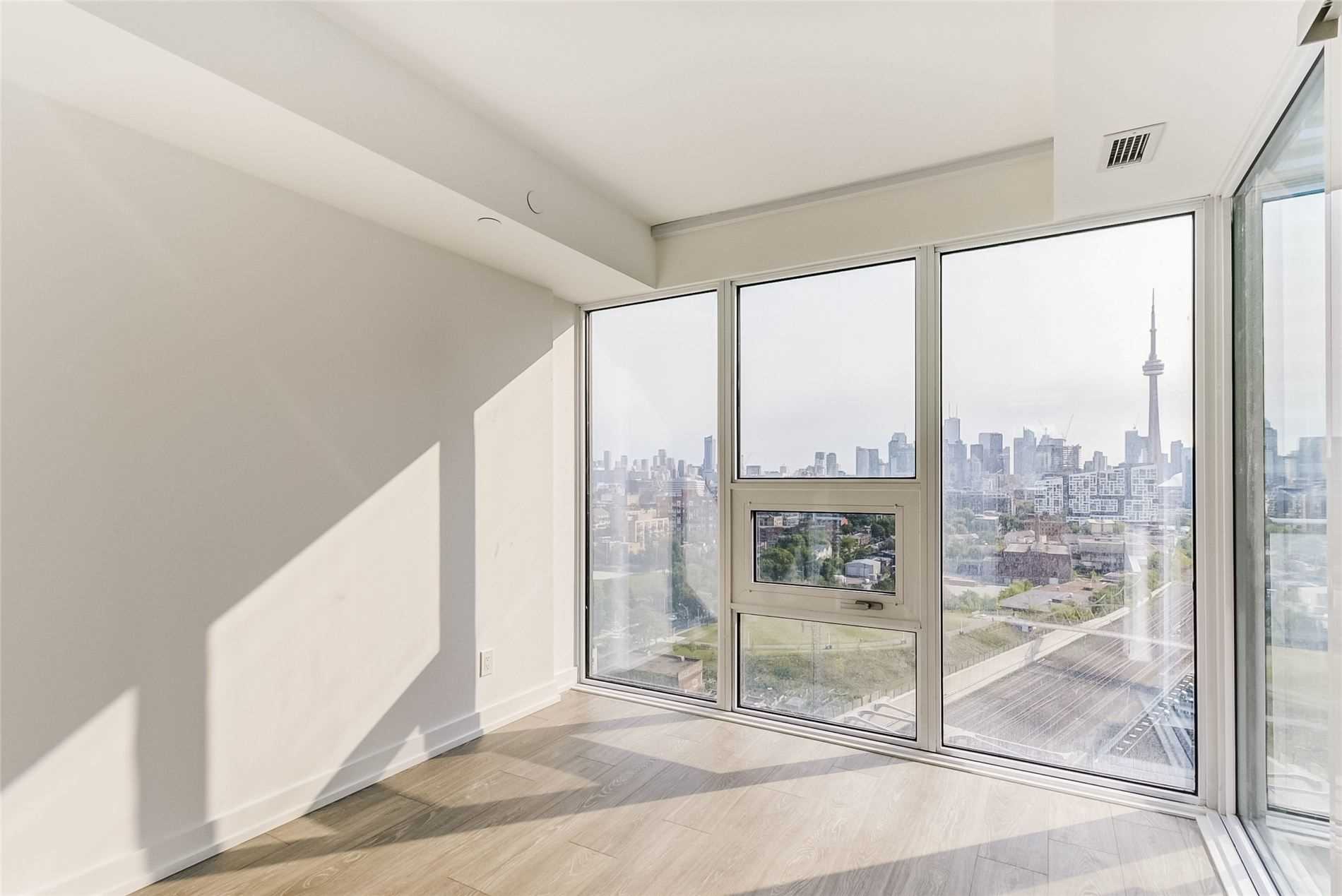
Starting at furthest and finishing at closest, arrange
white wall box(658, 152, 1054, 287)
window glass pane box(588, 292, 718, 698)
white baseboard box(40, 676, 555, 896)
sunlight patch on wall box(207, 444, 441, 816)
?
window glass pane box(588, 292, 718, 698), white wall box(658, 152, 1054, 287), sunlight patch on wall box(207, 444, 441, 816), white baseboard box(40, 676, 555, 896)

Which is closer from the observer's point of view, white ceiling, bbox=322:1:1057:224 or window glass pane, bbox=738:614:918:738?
white ceiling, bbox=322:1:1057:224

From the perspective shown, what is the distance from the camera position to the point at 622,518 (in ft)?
13.0

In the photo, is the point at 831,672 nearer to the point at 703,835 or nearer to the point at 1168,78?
the point at 703,835

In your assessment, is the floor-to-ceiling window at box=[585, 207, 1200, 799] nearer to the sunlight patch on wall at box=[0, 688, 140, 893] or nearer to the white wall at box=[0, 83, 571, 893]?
the white wall at box=[0, 83, 571, 893]

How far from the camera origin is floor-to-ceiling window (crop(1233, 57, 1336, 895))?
5.39ft

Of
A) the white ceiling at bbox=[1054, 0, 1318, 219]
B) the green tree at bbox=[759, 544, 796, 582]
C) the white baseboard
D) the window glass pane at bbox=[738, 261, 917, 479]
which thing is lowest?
the white baseboard

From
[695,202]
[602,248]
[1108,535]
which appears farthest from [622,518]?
[1108,535]

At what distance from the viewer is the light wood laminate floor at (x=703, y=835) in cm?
207

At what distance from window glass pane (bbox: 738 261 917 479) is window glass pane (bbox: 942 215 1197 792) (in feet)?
0.72

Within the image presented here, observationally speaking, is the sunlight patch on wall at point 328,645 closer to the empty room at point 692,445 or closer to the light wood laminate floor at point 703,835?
the empty room at point 692,445

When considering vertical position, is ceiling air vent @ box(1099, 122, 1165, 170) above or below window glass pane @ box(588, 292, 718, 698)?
above

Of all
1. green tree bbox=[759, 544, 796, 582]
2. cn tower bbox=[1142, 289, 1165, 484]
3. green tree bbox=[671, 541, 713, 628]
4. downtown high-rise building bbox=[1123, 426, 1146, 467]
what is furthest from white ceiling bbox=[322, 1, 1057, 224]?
green tree bbox=[671, 541, 713, 628]

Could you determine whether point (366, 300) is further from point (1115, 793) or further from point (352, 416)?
point (1115, 793)

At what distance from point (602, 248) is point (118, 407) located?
6.49 feet
